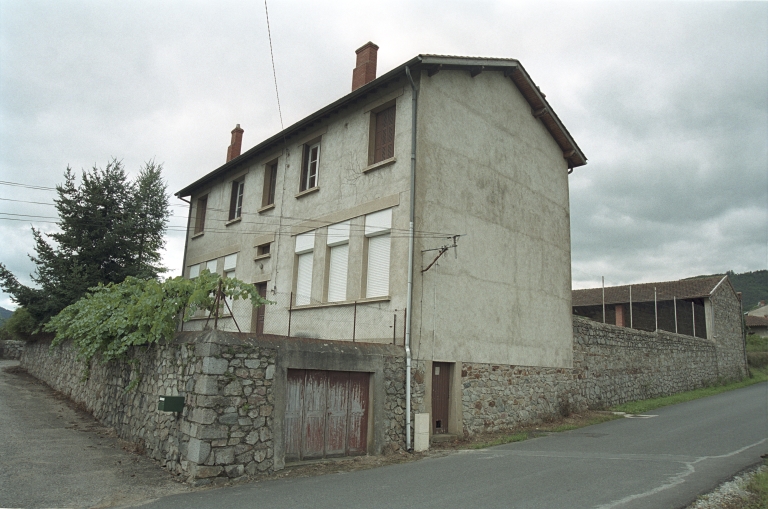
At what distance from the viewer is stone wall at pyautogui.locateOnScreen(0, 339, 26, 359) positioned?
29.5m

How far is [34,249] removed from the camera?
2047 centimetres

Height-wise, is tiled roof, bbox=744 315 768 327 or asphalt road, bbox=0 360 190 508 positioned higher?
tiled roof, bbox=744 315 768 327

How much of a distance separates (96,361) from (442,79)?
11259 mm

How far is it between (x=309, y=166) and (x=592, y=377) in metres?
11.3

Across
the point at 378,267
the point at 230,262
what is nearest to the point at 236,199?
the point at 230,262

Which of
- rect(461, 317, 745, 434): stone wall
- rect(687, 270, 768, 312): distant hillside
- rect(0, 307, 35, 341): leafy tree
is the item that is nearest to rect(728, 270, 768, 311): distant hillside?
rect(687, 270, 768, 312): distant hillside

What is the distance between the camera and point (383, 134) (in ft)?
45.5

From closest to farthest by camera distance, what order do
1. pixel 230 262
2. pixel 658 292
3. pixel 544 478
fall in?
pixel 544 478 → pixel 230 262 → pixel 658 292

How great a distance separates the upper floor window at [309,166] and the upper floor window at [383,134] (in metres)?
2.42

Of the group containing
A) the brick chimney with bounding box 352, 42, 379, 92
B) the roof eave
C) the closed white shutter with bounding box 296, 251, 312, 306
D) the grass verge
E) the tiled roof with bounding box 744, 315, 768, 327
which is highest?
the brick chimney with bounding box 352, 42, 379, 92

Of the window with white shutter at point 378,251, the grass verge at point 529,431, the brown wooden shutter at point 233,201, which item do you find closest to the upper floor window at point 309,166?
the window with white shutter at point 378,251

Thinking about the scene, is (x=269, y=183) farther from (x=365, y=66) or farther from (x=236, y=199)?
(x=365, y=66)

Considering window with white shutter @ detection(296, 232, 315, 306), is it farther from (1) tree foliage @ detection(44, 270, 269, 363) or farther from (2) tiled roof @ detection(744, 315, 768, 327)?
(2) tiled roof @ detection(744, 315, 768, 327)

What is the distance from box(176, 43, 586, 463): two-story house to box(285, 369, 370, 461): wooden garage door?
3 centimetres
